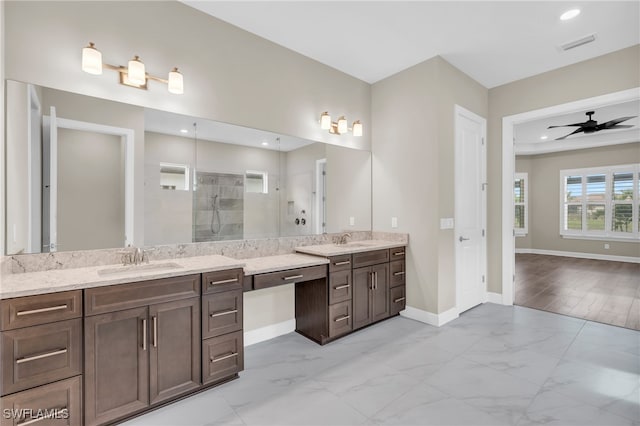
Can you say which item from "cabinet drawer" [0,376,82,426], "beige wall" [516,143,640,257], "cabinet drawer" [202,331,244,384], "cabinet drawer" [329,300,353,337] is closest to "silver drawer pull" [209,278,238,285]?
"cabinet drawer" [202,331,244,384]

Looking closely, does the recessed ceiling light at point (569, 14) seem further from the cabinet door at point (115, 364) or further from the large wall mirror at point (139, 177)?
the cabinet door at point (115, 364)

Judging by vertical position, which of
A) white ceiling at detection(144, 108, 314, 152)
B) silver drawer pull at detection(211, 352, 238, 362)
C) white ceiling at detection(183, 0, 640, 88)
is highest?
white ceiling at detection(183, 0, 640, 88)

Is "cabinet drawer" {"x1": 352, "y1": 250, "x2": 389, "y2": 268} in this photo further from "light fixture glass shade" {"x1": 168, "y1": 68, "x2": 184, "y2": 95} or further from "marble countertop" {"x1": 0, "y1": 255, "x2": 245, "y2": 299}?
"light fixture glass shade" {"x1": 168, "y1": 68, "x2": 184, "y2": 95}

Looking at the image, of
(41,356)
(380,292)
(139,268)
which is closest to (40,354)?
(41,356)

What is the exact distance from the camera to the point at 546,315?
142 inches

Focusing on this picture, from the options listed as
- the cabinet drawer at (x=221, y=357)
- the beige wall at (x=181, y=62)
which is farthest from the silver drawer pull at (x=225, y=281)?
the beige wall at (x=181, y=62)

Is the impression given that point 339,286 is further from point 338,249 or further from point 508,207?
point 508,207

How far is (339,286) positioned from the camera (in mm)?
2934

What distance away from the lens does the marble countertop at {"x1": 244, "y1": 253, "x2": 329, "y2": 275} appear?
240 cm

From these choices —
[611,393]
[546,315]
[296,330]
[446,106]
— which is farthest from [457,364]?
[446,106]

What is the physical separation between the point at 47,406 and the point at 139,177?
147 centimetres

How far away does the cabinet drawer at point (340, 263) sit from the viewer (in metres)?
2.87

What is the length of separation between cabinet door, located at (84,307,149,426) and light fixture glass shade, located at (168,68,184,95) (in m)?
1.59

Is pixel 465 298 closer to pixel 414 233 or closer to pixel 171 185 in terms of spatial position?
pixel 414 233
